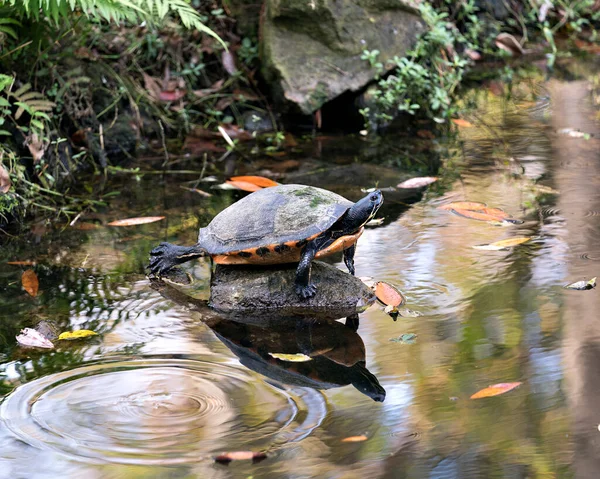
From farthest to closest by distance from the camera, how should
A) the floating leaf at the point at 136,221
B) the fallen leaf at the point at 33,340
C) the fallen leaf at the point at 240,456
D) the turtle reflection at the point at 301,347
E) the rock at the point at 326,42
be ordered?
the rock at the point at 326,42 → the floating leaf at the point at 136,221 → the fallen leaf at the point at 33,340 → the turtle reflection at the point at 301,347 → the fallen leaf at the point at 240,456

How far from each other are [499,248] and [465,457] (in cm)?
200

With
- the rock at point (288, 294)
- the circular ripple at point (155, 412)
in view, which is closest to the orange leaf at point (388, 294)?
the rock at point (288, 294)

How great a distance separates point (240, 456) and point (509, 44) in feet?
26.6

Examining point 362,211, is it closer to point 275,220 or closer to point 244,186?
point 275,220

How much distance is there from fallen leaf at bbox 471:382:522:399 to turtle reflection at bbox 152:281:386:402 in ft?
1.19

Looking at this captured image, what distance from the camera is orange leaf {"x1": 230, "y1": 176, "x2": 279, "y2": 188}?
582 centimetres

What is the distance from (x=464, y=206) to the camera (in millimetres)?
5230

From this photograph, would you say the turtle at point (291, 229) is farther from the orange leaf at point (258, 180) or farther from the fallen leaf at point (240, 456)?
the orange leaf at point (258, 180)

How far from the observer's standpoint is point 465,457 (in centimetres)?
274

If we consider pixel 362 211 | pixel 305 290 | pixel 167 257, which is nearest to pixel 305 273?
pixel 305 290

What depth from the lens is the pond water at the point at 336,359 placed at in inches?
110

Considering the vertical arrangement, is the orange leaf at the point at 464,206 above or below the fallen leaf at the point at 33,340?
above

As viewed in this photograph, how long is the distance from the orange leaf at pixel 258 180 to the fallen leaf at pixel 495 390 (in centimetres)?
292

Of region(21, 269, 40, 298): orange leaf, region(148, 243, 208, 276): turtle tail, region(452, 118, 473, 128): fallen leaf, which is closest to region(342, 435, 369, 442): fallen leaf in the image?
region(148, 243, 208, 276): turtle tail
